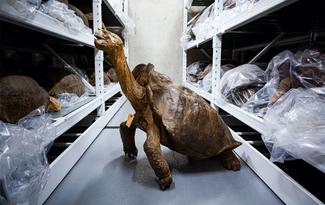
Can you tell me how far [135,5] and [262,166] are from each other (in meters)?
2.83

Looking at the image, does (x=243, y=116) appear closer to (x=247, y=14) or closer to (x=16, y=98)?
(x=247, y=14)

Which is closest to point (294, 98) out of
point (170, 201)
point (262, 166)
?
point (262, 166)

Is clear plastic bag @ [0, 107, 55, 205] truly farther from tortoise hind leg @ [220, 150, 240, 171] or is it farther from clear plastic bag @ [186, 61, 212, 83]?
clear plastic bag @ [186, 61, 212, 83]

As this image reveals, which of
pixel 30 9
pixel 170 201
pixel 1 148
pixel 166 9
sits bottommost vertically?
pixel 170 201

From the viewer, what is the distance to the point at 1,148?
529mm

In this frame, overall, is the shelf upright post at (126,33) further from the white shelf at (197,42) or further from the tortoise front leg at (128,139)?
the tortoise front leg at (128,139)

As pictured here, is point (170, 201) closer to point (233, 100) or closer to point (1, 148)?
point (1, 148)

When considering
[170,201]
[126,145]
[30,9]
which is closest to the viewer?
[30,9]

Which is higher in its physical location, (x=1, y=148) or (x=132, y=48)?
(x=132, y=48)

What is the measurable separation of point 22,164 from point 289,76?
903 millimetres

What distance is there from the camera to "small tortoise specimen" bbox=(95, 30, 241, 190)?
0.91 meters

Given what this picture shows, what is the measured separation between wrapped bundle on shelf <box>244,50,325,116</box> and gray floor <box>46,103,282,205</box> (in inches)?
12.0

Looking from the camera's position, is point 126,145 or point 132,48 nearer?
point 126,145

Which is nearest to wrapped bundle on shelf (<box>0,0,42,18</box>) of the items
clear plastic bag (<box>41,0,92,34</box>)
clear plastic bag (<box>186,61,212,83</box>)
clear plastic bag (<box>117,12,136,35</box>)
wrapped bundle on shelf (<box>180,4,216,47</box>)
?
clear plastic bag (<box>41,0,92,34</box>)
